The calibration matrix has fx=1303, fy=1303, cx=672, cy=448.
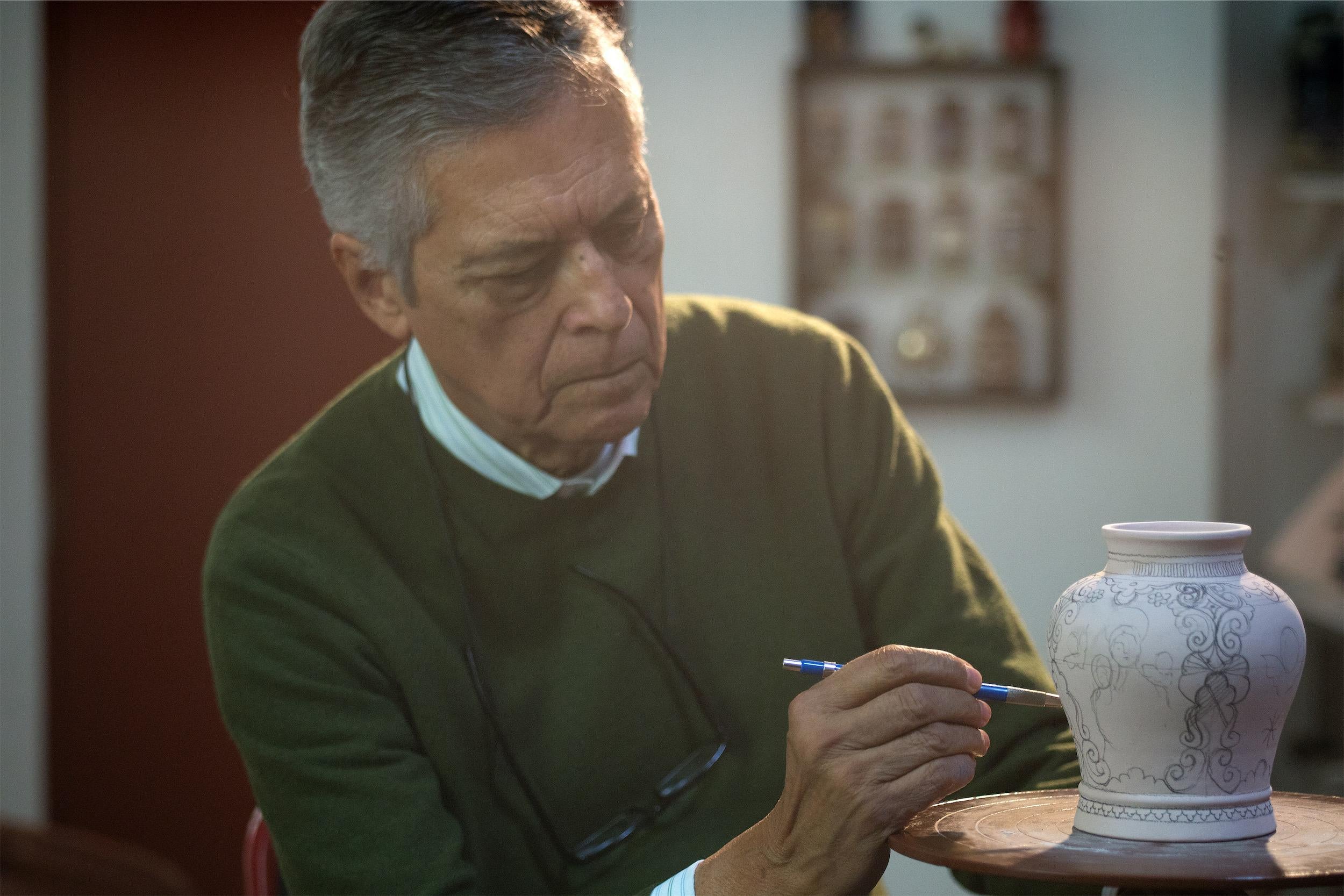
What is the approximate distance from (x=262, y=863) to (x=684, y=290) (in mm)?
2200

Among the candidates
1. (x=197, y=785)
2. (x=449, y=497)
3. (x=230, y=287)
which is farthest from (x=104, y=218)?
(x=449, y=497)

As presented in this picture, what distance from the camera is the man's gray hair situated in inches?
47.3

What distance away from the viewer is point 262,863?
1.30 m

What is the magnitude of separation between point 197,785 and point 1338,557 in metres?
2.73

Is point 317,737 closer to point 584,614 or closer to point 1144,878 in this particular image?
point 584,614

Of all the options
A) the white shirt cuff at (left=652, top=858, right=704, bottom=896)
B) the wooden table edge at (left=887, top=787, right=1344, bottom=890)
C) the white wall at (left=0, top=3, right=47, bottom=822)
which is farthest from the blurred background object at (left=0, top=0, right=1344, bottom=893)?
the wooden table edge at (left=887, top=787, right=1344, bottom=890)

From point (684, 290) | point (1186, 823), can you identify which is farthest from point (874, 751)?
point (684, 290)

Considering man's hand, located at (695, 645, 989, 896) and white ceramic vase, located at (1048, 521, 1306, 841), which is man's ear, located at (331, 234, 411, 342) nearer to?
man's hand, located at (695, 645, 989, 896)

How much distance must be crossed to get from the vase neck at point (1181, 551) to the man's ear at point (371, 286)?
2.49ft

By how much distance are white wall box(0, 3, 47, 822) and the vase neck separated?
296 centimetres

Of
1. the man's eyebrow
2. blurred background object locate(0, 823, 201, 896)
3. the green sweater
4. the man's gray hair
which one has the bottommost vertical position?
blurred background object locate(0, 823, 201, 896)

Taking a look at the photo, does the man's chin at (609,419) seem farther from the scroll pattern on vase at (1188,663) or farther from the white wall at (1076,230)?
the white wall at (1076,230)

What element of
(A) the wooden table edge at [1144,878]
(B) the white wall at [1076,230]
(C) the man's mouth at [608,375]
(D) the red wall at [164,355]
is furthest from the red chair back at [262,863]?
(B) the white wall at [1076,230]

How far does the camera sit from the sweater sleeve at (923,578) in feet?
4.11
